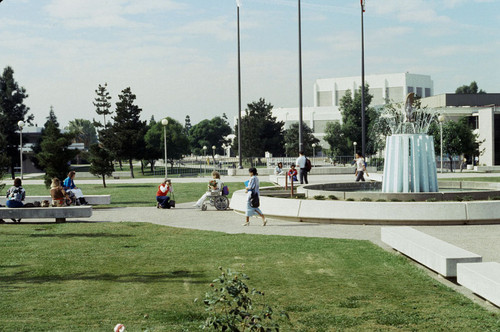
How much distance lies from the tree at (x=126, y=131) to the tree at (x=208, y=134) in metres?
71.0

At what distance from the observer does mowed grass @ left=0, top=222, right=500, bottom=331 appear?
620 cm

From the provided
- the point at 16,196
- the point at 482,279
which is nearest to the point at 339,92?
the point at 16,196

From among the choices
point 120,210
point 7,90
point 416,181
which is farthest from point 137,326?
point 7,90

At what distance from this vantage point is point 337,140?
76.8 m

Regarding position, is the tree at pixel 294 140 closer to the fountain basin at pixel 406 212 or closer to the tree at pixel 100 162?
the tree at pixel 100 162

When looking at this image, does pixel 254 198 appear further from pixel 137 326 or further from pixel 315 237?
pixel 137 326

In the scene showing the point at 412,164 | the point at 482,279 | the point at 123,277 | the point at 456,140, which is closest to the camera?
the point at 482,279

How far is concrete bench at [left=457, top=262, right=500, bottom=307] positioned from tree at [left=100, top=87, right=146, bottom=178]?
182ft

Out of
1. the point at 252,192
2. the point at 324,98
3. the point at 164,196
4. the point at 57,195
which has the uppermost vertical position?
the point at 324,98

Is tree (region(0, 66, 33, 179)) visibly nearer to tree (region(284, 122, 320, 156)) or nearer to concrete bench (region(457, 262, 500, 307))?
tree (region(284, 122, 320, 156))

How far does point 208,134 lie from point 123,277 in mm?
127467

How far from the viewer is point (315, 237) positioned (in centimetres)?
1233

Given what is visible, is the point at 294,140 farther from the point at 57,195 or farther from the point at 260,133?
the point at 57,195

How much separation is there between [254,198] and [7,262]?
262 inches
